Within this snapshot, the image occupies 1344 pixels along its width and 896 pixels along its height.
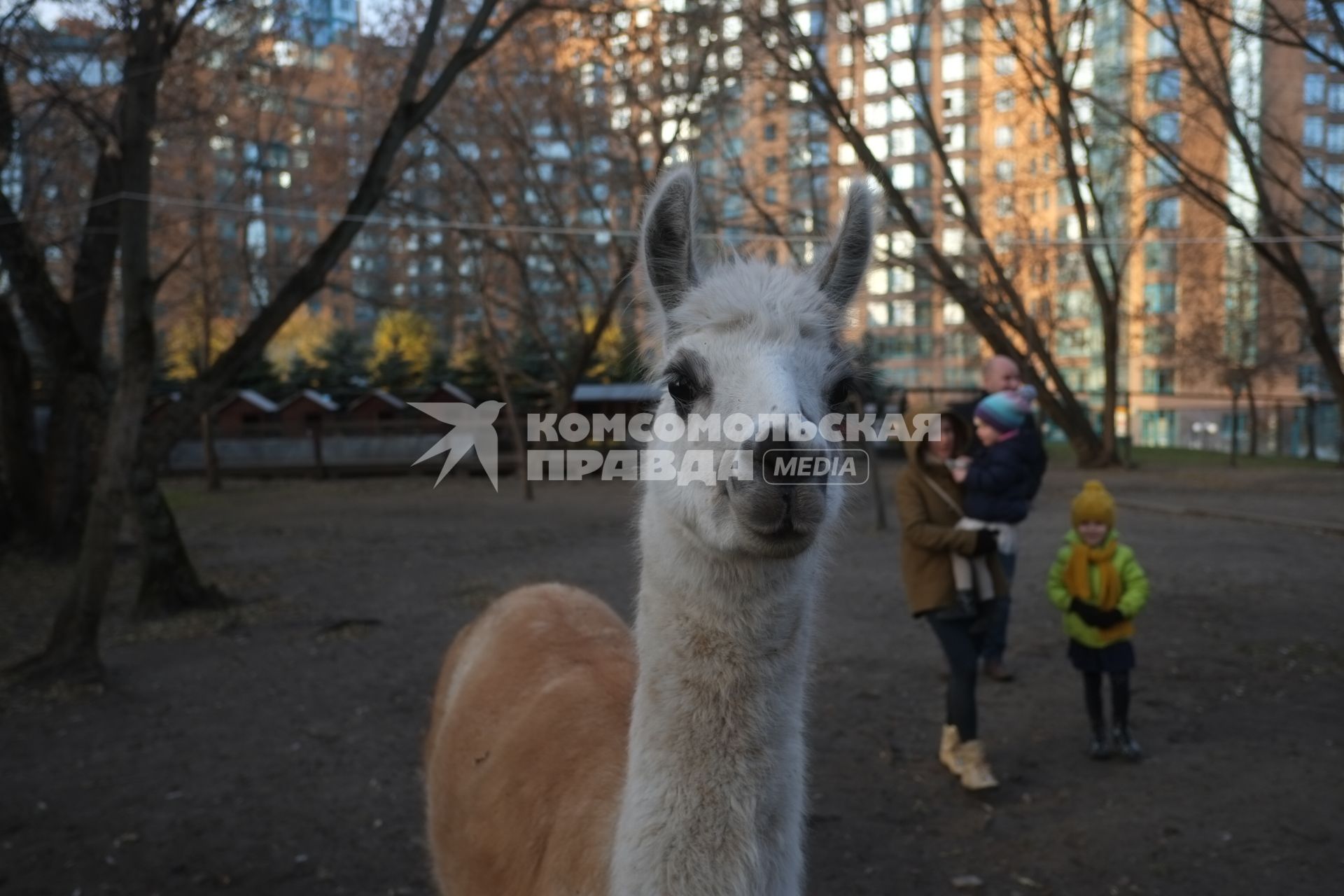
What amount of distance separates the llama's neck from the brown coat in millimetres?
2779

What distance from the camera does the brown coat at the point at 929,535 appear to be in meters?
4.86

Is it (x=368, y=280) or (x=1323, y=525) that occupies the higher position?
(x=368, y=280)

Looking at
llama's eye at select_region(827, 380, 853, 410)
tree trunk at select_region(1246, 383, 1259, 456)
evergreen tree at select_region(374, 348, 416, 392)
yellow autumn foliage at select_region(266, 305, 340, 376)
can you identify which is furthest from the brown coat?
yellow autumn foliage at select_region(266, 305, 340, 376)

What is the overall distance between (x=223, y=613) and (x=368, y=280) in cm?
1696

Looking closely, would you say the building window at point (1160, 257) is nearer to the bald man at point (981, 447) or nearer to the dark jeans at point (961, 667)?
the bald man at point (981, 447)

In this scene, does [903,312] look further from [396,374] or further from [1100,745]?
[1100,745]

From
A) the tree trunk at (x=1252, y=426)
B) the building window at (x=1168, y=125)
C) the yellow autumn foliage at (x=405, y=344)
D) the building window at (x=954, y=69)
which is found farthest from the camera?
the yellow autumn foliage at (x=405, y=344)

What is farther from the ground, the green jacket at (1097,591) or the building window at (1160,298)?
the building window at (1160,298)

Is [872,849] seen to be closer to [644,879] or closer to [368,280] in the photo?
[644,879]

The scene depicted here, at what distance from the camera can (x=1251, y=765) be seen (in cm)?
507

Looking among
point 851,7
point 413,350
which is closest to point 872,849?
point 851,7

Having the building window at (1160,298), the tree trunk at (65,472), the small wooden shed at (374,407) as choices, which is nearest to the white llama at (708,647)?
the tree trunk at (65,472)

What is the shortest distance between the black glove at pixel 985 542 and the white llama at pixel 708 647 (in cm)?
249

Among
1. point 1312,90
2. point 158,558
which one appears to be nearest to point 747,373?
point 158,558
